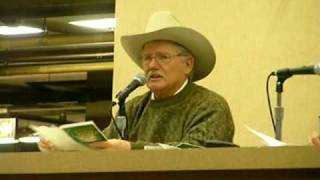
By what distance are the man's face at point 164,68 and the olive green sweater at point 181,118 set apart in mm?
41

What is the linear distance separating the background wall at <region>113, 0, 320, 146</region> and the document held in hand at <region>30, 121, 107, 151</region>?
77.7 inches

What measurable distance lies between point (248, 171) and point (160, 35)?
137 cm

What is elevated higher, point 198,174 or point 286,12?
point 286,12

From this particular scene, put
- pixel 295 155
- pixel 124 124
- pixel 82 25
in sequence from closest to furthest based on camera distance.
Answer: pixel 295 155 < pixel 124 124 < pixel 82 25

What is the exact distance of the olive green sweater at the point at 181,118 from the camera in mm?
2508

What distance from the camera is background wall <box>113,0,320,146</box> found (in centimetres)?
357

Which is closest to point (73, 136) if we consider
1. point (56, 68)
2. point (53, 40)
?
point (53, 40)

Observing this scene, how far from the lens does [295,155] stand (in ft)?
4.78

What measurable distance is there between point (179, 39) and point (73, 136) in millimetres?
1194

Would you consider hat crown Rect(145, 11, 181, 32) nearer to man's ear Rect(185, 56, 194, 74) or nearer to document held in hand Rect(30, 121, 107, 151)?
man's ear Rect(185, 56, 194, 74)

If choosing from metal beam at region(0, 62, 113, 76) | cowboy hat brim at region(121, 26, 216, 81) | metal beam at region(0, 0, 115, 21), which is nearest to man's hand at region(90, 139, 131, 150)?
cowboy hat brim at region(121, 26, 216, 81)

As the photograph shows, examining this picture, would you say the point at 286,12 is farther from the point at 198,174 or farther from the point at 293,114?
the point at 198,174

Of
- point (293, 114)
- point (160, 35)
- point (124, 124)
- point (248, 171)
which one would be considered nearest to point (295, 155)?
point (248, 171)

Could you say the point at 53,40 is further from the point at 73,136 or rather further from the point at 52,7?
the point at 73,136
